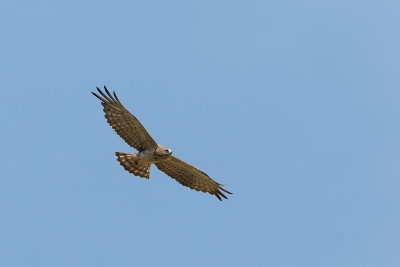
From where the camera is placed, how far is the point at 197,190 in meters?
25.6

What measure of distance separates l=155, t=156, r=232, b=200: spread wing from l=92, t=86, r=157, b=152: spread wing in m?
0.93

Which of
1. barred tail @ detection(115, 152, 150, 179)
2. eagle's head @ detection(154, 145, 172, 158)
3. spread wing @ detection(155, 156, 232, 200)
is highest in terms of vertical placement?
spread wing @ detection(155, 156, 232, 200)

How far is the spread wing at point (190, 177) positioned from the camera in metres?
25.1

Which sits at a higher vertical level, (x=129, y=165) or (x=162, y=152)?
(x=162, y=152)

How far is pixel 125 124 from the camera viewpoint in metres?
24.5

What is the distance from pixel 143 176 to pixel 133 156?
26.9 inches

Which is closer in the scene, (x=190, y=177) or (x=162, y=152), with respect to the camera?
(x=162, y=152)

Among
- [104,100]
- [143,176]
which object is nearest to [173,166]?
[143,176]

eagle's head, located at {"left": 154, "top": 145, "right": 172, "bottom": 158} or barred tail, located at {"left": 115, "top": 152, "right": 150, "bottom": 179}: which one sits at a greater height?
eagle's head, located at {"left": 154, "top": 145, "right": 172, "bottom": 158}

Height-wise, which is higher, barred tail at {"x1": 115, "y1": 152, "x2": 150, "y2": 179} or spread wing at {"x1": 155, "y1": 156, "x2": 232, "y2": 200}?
spread wing at {"x1": 155, "y1": 156, "x2": 232, "y2": 200}

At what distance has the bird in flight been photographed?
2428 cm

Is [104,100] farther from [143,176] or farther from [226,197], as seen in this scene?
[226,197]

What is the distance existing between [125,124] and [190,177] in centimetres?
258

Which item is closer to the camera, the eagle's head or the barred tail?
the eagle's head
